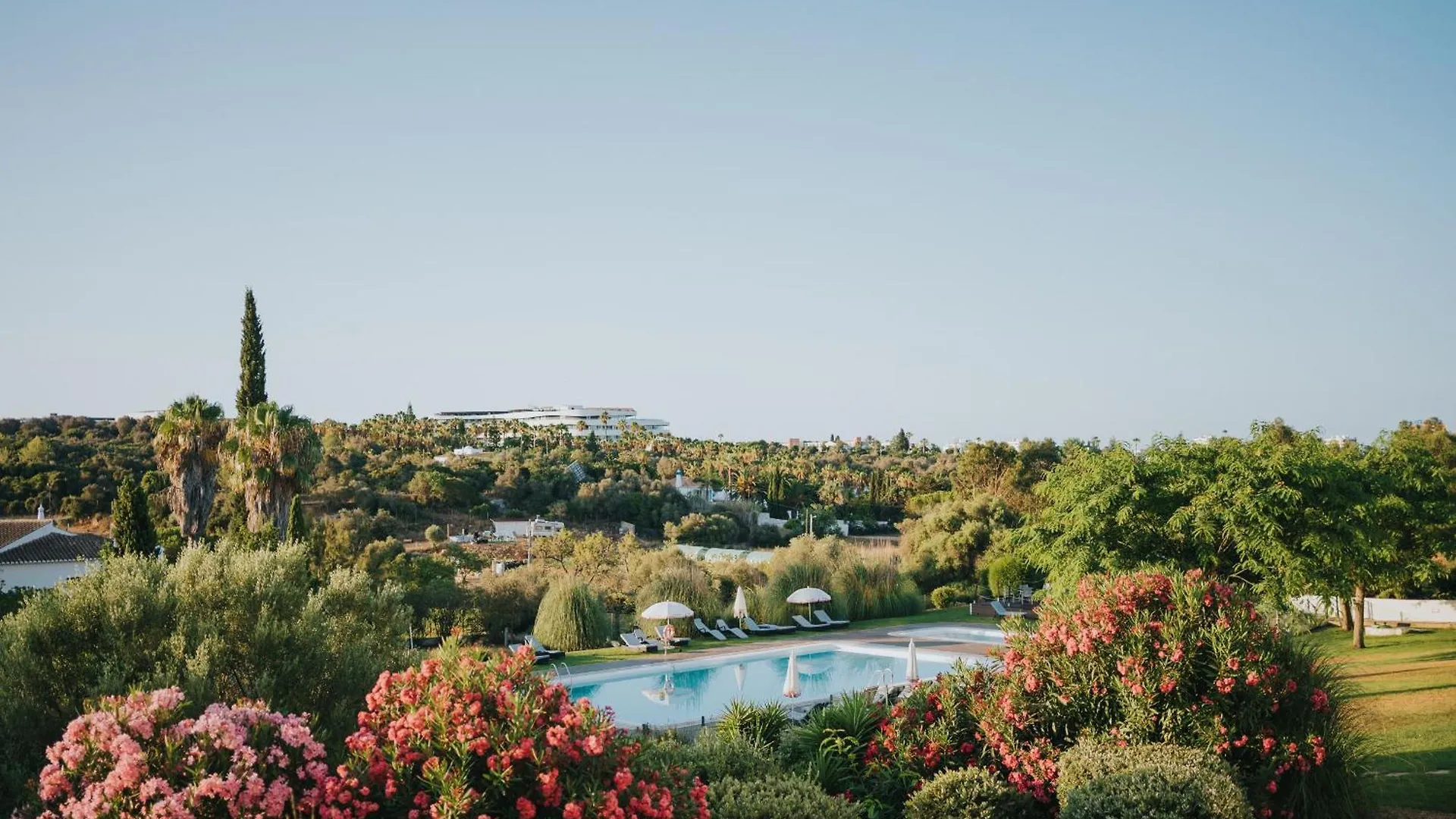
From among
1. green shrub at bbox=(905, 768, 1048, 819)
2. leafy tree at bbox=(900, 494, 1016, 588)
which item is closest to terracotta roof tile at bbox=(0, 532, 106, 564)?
leafy tree at bbox=(900, 494, 1016, 588)

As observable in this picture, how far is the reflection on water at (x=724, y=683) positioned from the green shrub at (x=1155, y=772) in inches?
296

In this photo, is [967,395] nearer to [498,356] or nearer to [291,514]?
[498,356]

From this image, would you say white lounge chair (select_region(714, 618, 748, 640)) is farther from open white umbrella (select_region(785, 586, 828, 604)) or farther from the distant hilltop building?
the distant hilltop building

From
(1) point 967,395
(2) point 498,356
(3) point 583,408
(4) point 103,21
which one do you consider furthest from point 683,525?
(3) point 583,408

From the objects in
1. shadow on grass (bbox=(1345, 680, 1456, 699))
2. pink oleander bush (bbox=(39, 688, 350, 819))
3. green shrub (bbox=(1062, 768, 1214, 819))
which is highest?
pink oleander bush (bbox=(39, 688, 350, 819))

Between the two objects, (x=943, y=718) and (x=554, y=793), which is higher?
(x=554, y=793)

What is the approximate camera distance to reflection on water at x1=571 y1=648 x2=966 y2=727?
1434 centimetres

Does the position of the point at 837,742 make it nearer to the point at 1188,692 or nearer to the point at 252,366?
the point at 1188,692

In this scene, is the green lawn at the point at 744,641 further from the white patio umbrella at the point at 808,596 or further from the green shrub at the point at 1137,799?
the green shrub at the point at 1137,799

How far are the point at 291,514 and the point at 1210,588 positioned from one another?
634 inches

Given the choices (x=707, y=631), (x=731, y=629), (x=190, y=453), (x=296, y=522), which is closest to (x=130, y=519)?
(x=296, y=522)

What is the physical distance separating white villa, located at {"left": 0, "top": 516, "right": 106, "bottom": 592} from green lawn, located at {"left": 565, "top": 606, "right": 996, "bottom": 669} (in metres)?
16.9

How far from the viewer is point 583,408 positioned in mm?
143125

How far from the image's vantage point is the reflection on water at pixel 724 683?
47.0ft
